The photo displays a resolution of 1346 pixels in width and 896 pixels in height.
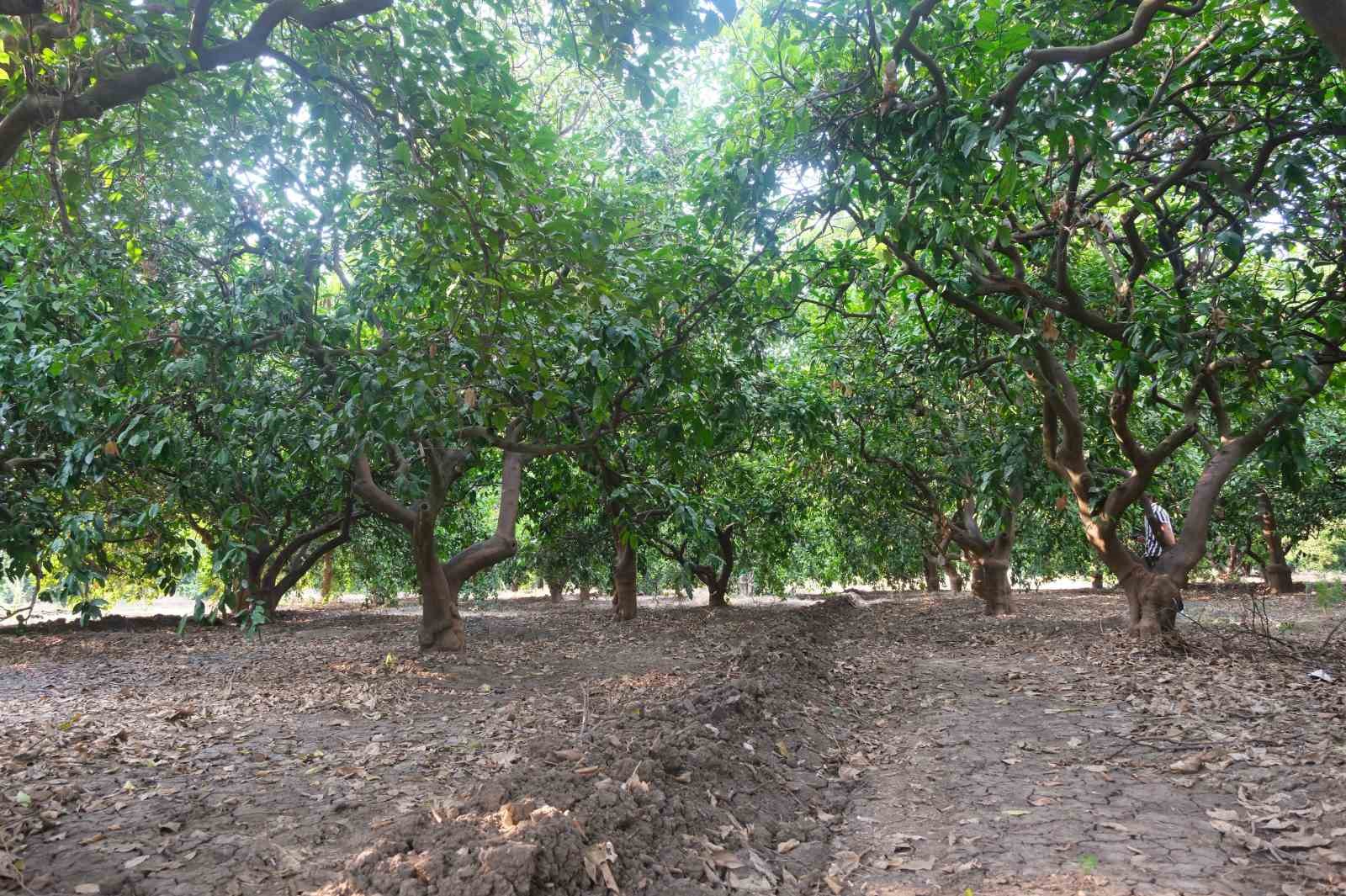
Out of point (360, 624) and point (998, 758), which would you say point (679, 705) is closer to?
point (998, 758)

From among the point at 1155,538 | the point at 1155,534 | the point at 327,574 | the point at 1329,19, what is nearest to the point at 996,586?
the point at 1155,538

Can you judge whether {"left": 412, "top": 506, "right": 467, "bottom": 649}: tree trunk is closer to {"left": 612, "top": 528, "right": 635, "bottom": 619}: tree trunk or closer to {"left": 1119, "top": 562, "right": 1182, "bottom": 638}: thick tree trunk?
{"left": 612, "top": 528, "right": 635, "bottom": 619}: tree trunk

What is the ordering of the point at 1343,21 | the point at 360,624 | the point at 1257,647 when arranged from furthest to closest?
the point at 360,624, the point at 1257,647, the point at 1343,21

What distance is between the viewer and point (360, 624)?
46.4 ft

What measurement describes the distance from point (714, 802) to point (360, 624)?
1182 cm

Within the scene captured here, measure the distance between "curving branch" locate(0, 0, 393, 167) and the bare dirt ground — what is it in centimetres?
303

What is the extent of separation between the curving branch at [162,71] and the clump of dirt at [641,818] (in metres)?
3.32

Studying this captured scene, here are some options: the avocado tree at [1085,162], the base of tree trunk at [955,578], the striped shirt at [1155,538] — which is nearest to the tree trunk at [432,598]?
the avocado tree at [1085,162]

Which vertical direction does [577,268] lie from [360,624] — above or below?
above

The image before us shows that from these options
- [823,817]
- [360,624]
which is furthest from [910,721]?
[360,624]

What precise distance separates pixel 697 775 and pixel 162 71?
4.10m

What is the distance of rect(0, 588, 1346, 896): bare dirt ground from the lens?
3129 mm

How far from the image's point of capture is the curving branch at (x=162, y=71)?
3.30 m

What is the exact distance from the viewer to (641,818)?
3477 mm
